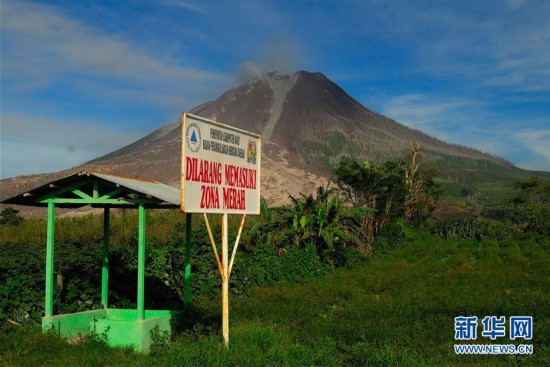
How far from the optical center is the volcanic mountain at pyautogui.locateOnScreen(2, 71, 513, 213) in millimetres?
94944

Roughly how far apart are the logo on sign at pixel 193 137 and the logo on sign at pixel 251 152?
1140 millimetres

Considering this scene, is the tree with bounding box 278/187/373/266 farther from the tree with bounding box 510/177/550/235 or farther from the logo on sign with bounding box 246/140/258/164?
the tree with bounding box 510/177/550/235

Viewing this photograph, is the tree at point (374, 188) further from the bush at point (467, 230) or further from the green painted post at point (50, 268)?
the green painted post at point (50, 268)

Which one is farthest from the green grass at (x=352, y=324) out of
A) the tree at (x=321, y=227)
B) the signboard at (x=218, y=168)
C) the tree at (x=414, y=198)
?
the tree at (x=414, y=198)

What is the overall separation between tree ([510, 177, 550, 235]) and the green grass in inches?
817

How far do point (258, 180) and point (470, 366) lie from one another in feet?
11.4

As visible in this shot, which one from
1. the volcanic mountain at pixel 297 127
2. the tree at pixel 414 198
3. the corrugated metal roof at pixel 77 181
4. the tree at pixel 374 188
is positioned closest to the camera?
the corrugated metal roof at pixel 77 181

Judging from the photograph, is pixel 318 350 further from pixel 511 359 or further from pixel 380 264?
pixel 380 264

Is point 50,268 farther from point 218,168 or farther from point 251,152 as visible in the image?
point 251,152

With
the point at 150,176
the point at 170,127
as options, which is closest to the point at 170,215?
the point at 150,176

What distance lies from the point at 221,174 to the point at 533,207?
33976mm

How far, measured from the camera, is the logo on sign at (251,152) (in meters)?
7.62

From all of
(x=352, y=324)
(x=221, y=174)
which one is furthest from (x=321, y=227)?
(x=221, y=174)

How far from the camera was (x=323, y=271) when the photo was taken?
51.1 ft
